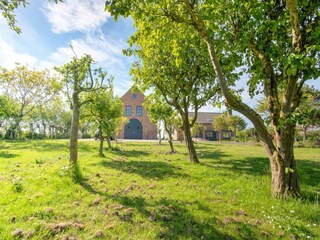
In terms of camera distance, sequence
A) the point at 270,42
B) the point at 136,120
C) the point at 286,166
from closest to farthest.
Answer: the point at 286,166 → the point at 270,42 → the point at 136,120

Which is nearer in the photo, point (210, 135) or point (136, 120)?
point (136, 120)

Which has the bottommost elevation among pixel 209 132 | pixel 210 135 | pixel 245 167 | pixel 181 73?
pixel 245 167

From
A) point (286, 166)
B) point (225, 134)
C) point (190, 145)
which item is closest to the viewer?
point (286, 166)

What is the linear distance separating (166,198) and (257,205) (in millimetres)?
2376

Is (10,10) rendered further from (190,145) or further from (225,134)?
(225,134)

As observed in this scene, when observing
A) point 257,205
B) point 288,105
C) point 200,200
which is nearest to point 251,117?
point 288,105

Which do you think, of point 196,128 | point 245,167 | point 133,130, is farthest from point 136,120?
point 245,167

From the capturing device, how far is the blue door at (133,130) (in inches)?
1948

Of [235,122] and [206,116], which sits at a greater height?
[206,116]

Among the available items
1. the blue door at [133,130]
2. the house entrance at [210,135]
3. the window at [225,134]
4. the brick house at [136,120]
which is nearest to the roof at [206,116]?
the house entrance at [210,135]

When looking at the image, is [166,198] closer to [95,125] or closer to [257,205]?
[257,205]

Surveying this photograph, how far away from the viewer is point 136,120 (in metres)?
49.6

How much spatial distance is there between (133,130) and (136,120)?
2.62 meters

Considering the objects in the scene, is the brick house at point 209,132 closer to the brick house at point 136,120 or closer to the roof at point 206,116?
the roof at point 206,116
